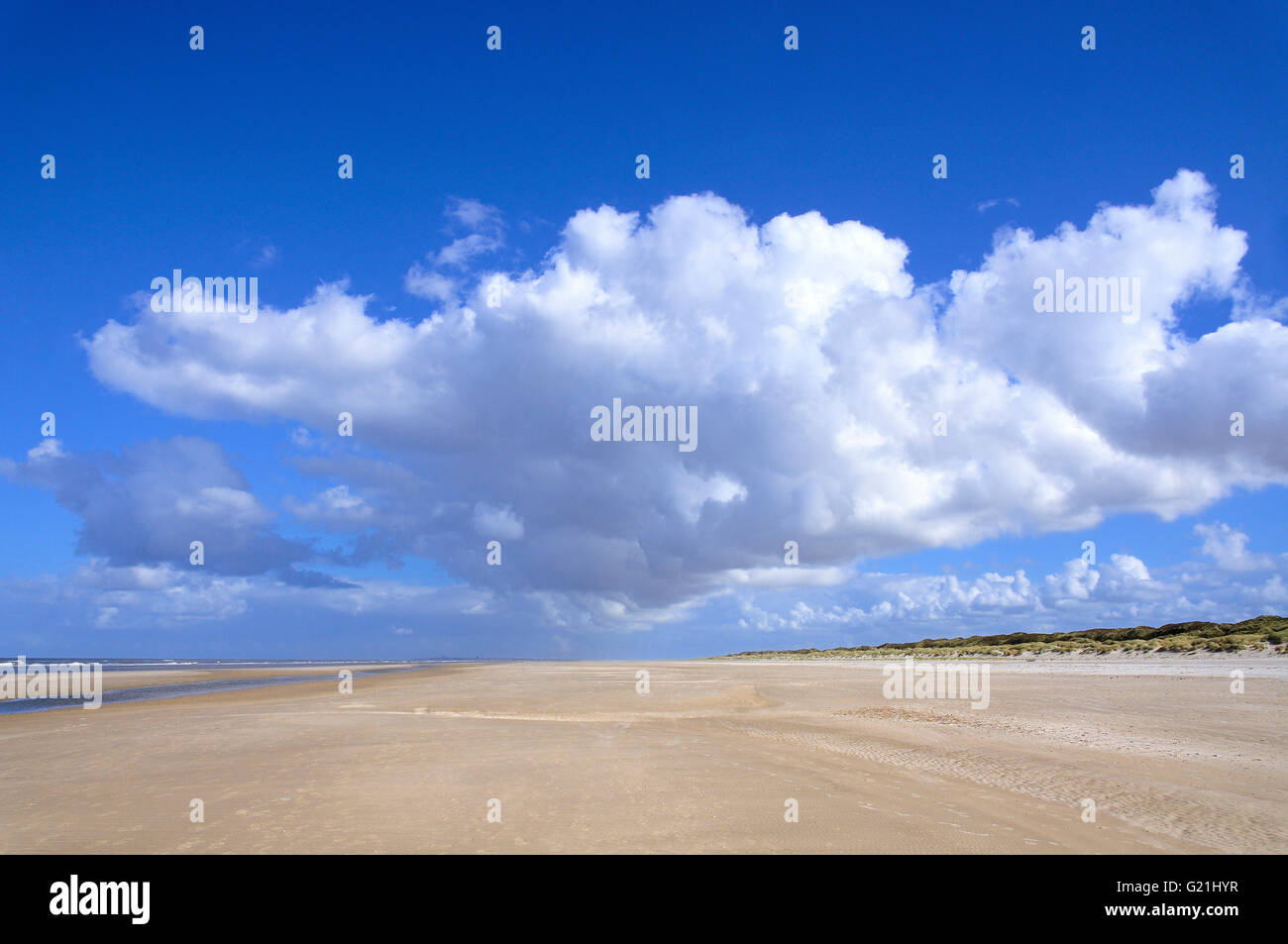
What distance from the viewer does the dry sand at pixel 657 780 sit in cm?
992

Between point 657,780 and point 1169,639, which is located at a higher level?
point 657,780

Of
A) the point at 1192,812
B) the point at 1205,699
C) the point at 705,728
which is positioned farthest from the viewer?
the point at 1205,699

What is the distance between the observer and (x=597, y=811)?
11.1 metres

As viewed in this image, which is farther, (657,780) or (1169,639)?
(1169,639)

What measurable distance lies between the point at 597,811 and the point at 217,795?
6.92m

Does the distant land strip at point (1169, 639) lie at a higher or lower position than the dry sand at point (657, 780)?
lower

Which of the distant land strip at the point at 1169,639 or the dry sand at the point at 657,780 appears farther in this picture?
the distant land strip at the point at 1169,639

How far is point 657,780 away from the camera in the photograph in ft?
44.6

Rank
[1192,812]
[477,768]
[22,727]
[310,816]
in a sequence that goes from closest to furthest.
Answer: [310,816]
[1192,812]
[477,768]
[22,727]

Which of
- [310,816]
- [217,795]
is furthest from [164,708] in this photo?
[310,816]
